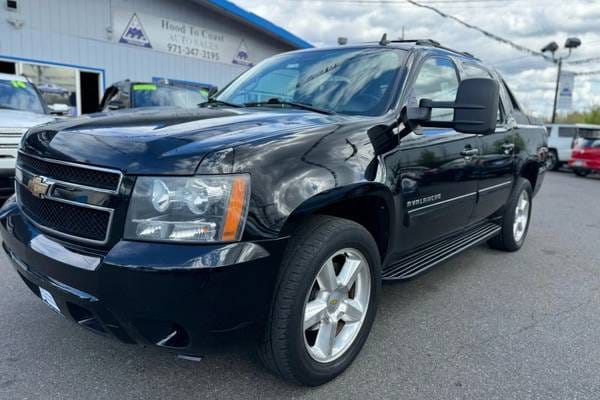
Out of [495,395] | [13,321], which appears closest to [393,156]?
[495,395]

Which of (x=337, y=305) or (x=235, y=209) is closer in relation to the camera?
(x=235, y=209)

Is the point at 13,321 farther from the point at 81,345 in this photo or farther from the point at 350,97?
the point at 350,97

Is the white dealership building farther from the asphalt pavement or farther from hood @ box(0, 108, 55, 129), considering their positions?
the asphalt pavement

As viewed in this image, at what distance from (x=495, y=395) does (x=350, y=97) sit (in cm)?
188

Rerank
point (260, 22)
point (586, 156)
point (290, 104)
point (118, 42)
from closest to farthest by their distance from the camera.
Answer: point (290, 104) < point (118, 42) < point (586, 156) < point (260, 22)

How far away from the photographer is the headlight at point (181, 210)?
1.84 m

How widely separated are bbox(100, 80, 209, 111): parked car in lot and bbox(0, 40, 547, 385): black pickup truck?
6013 millimetres

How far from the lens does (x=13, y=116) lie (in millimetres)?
6211

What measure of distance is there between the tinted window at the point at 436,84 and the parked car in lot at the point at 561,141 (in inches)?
637

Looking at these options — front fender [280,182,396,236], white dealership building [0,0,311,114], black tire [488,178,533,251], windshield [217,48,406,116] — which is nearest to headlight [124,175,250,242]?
front fender [280,182,396,236]

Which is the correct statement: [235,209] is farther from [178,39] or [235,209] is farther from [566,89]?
[566,89]

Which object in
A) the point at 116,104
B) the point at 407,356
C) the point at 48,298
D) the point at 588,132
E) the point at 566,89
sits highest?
the point at 566,89

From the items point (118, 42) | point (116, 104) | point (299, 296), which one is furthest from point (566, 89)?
point (299, 296)

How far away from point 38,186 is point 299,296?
135cm
